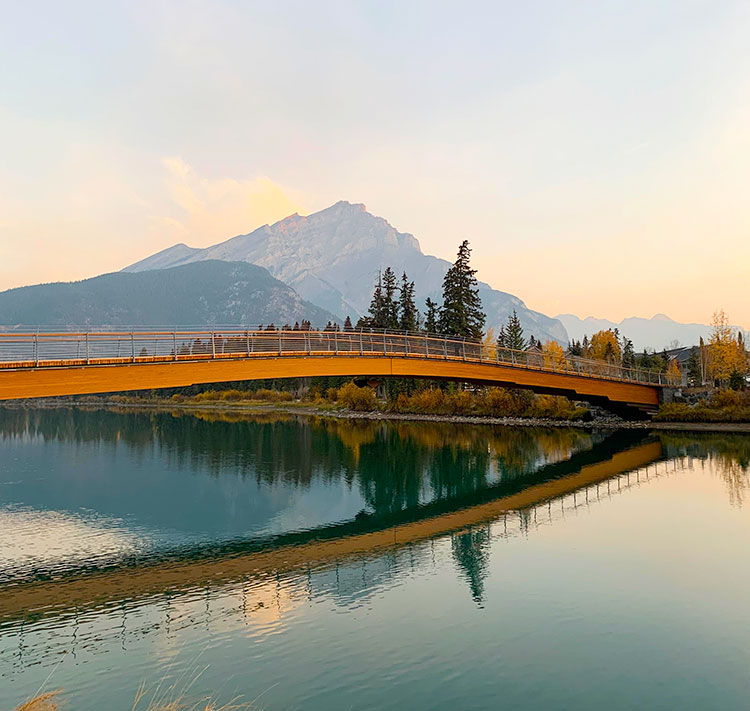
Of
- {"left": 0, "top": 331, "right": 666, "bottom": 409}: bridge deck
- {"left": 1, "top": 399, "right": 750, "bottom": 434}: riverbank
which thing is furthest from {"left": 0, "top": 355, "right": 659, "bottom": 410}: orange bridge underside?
{"left": 1, "top": 399, "right": 750, "bottom": 434}: riverbank

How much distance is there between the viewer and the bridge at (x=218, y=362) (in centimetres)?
2694

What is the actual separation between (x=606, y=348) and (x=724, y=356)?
31.1m

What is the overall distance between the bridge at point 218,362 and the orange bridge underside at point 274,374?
0.05m

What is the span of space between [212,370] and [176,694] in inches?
860

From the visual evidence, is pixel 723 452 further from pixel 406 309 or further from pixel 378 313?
pixel 378 313

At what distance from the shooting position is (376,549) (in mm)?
24891

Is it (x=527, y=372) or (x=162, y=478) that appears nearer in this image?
(x=162, y=478)

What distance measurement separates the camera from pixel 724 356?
7506 cm

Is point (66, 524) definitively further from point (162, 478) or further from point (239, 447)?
point (239, 447)

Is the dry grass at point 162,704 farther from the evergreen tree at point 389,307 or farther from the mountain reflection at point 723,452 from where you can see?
the evergreen tree at point 389,307

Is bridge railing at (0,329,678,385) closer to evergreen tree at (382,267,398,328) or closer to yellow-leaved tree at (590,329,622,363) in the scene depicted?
evergreen tree at (382,267,398,328)

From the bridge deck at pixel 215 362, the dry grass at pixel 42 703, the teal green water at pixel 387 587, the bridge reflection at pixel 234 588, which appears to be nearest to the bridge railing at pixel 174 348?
the bridge deck at pixel 215 362

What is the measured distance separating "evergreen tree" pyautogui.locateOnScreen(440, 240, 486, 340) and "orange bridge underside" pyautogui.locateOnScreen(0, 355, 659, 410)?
Result: 2239 cm

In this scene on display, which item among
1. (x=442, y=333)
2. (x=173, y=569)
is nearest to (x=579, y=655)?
(x=173, y=569)
